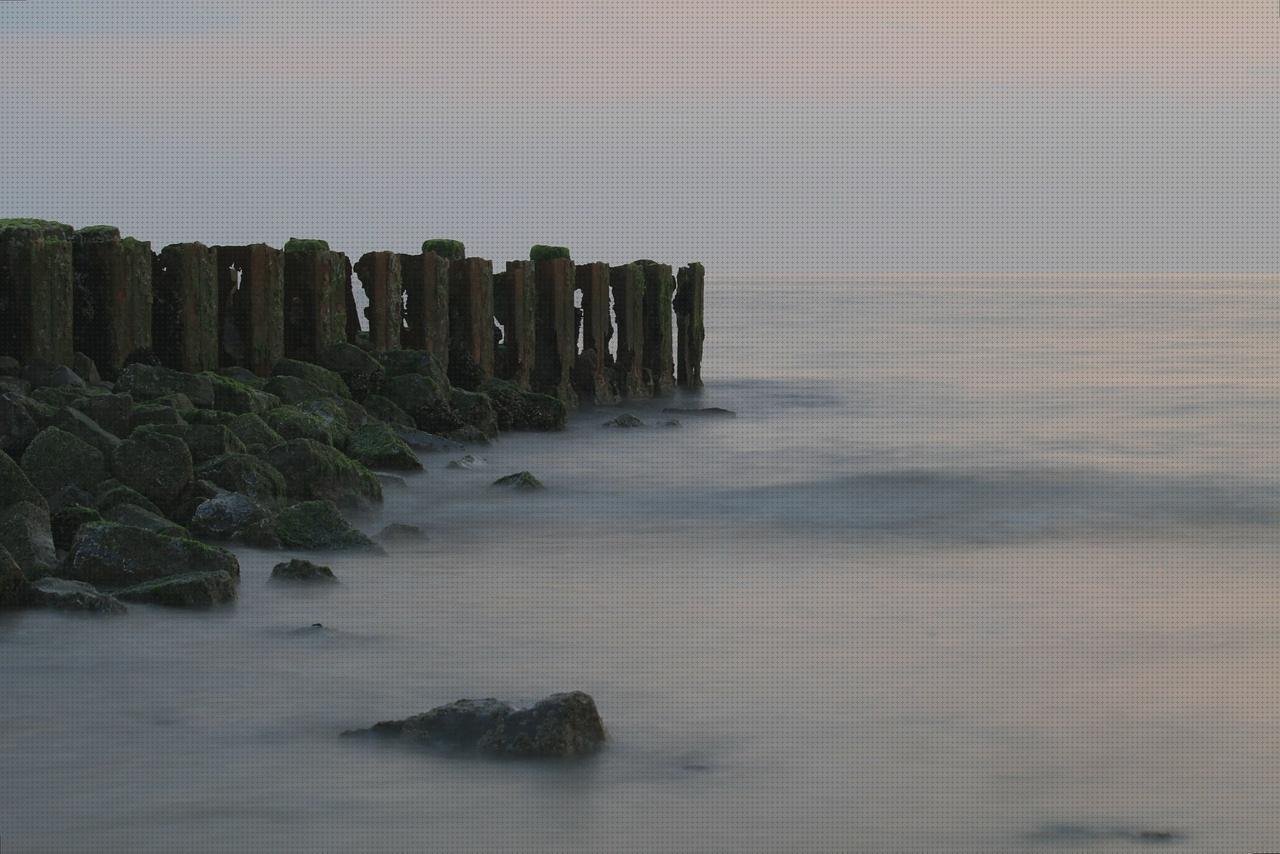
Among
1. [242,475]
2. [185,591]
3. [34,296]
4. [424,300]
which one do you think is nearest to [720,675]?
[185,591]

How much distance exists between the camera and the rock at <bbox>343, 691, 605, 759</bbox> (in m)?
5.47

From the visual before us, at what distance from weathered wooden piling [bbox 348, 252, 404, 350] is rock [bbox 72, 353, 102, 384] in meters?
3.94

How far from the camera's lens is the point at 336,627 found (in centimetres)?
749

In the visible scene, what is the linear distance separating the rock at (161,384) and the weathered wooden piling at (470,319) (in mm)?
5059

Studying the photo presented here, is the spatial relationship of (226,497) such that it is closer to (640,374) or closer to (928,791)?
(928,791)

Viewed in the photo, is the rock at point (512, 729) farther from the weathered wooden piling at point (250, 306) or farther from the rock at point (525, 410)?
the rock at point (525, 410)

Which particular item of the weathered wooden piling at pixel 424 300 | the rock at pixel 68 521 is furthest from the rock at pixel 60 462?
the weathered wooden piling at pixel 424 300

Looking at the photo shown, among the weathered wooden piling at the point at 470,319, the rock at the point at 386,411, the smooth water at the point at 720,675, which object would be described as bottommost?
the smooth water at the point at 720,675

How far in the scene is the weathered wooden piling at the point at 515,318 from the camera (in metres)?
17.7

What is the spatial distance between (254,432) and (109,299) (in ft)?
8.75

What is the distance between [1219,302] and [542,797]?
71.8 m

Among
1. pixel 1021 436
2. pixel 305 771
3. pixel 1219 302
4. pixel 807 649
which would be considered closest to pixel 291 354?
pixel 1021 436

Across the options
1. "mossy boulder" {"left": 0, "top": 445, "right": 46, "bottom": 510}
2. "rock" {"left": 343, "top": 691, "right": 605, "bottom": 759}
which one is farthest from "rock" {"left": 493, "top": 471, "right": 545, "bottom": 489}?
"rock" {"left": 343, "top": 691, "right": 605, "bottom": 759}

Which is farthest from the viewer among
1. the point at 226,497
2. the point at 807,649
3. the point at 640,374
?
the point at 640,374
